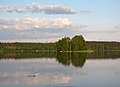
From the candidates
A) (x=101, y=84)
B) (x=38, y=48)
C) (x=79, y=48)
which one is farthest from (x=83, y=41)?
(x=101, y=84)

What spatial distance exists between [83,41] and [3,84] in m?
68.0

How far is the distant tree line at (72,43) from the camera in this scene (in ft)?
272

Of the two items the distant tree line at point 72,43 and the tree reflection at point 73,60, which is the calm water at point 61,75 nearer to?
the tree reflection at point 73,60

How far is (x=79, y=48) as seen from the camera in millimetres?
84812

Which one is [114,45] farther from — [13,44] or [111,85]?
[111,85]

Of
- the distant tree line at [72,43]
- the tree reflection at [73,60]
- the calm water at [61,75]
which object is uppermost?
the distant tree line at [72,43]

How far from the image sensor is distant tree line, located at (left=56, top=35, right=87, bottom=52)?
272 feet

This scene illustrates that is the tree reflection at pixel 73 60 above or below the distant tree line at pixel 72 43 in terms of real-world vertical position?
below

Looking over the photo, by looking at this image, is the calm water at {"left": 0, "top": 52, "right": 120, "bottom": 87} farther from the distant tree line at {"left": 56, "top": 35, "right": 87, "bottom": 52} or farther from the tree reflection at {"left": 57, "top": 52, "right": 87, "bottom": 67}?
the distant tree line at {"left": 56, "top": 35, "right": 87, "bottom": 52}

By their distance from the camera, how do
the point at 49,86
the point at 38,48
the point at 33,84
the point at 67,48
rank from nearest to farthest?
1. the point at 49,86
2. the point at 33,84
3. the point at 67,48
4. the point at 38,48

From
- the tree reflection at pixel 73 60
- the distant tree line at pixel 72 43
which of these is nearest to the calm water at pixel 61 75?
the tree reflection at pixel 73 60

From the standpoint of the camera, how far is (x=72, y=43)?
8362 centimetres

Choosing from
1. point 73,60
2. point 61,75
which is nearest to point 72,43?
point 73,60

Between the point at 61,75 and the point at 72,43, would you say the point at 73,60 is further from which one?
the point at 72,43
